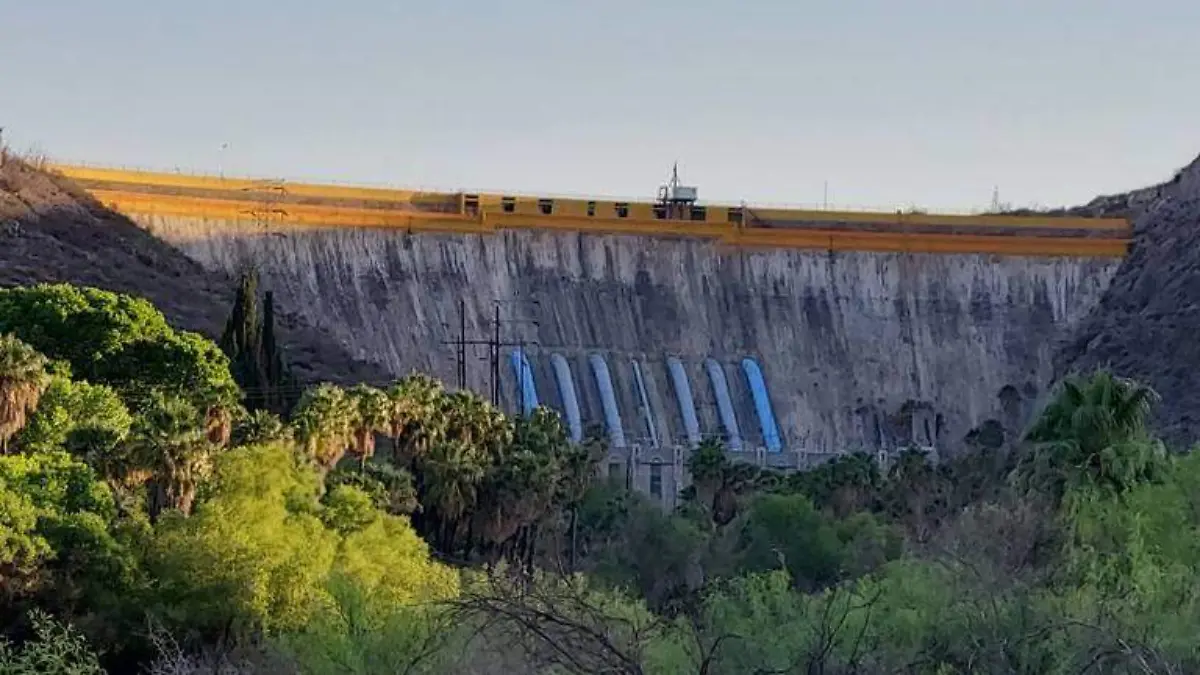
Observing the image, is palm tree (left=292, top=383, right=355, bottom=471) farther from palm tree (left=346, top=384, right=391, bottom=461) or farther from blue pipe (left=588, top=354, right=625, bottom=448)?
blue pipe (left=588, top=354, right=625, bottom=448)

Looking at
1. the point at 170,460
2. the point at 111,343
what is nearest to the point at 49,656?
the point at 170,460

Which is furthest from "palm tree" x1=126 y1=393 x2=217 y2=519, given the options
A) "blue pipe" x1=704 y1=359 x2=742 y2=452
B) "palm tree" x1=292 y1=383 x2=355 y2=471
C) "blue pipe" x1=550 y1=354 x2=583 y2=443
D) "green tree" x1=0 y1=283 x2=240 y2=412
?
"blue pipe" x1=704 y1=359 x2=742 y2=452

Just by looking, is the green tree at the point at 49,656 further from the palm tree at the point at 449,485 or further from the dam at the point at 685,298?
the dam at the point at 685,298

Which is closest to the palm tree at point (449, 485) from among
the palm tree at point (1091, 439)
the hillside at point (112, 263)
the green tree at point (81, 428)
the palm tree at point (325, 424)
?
the palm tree at point (325, 424)

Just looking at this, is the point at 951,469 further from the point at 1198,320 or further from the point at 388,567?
the point at 388,567

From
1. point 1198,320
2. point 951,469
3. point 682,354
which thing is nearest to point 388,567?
point 951,469
